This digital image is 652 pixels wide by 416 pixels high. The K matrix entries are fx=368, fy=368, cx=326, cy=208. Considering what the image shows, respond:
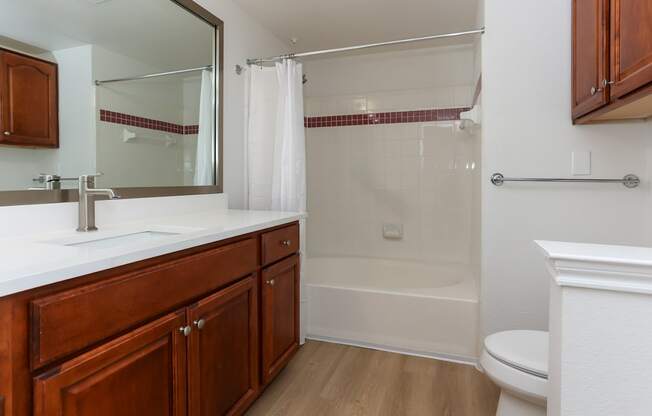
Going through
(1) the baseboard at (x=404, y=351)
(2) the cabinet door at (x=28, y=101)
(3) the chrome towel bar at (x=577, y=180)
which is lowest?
(1) the baseboard at (x=404, y=351)

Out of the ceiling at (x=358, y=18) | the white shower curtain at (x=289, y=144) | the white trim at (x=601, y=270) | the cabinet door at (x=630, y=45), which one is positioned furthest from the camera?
the ceiling at (x=358, y=18)

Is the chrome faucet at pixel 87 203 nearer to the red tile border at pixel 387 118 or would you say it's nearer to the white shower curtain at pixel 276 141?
the white shower curtain at pixel 276 141

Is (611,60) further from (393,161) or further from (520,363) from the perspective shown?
(393,161)

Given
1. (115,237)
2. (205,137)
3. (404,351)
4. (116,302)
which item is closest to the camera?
(116,302)

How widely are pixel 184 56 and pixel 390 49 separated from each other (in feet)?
5.76

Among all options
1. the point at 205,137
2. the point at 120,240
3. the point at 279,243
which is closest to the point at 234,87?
the point at 205,137

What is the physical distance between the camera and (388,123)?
3156 mm

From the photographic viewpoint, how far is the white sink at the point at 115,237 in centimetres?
126

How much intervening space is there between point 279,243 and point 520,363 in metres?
1.09

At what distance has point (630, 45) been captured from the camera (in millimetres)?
1115

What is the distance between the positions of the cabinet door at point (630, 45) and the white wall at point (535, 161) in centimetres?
60

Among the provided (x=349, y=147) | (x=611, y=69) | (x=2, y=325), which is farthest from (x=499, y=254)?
(x=2, y=325)

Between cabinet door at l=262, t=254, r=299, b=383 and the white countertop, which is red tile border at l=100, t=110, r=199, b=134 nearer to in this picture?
the white countertop

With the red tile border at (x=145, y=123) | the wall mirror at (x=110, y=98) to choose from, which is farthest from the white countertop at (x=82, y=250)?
the red tile border at (x=145, y=123)
